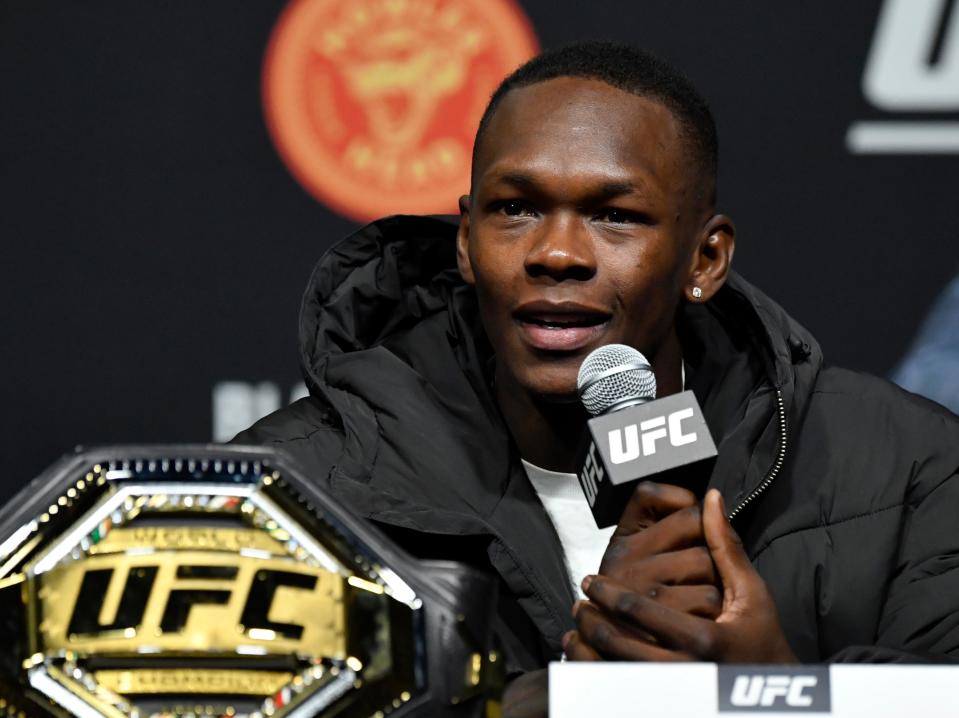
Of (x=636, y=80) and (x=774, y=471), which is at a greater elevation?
(x=636, y=80)

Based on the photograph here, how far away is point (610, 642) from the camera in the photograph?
811 millimetres

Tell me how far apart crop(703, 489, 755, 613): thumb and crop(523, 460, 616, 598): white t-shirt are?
0.40 meters

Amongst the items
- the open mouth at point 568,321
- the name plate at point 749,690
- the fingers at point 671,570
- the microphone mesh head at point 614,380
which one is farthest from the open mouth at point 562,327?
the name plate at point 749,690

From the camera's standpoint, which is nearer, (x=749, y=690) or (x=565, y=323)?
(x=749, y=690)

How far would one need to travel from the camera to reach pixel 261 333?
5.94 ft

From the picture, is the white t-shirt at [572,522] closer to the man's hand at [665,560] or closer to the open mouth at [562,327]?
the open mouth at [562,327]

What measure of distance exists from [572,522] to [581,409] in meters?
0.11

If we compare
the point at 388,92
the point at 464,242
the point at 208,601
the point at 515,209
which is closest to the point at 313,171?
the point at 388,92

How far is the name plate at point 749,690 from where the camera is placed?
620 mm

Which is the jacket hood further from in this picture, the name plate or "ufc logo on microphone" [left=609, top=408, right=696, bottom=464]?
the name plate

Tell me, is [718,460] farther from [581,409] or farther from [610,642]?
[610,642]

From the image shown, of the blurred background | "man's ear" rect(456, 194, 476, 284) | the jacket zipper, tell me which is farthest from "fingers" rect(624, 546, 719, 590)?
the blurred background

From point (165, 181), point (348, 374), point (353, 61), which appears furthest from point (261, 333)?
point (348, 374)

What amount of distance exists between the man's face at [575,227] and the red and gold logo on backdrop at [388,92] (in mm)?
542
